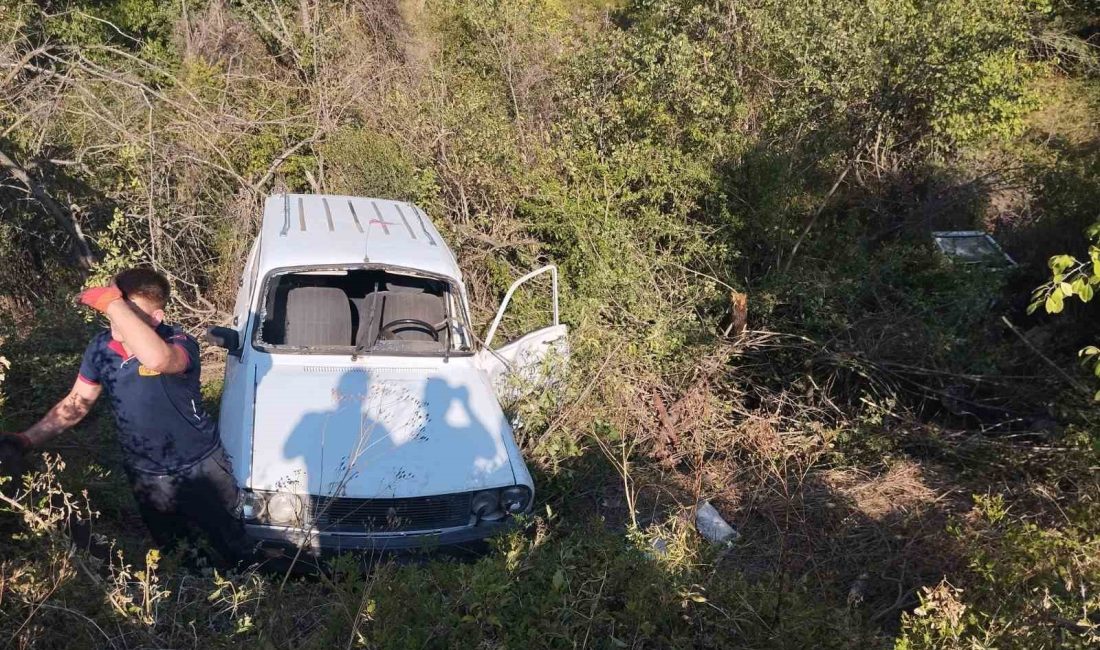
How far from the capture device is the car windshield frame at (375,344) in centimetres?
462

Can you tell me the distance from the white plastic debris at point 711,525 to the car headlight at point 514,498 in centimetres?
97

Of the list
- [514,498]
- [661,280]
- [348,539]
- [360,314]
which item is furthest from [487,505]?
[661,280]

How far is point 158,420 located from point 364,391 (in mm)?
1239

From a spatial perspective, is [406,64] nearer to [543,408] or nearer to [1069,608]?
[543,408]

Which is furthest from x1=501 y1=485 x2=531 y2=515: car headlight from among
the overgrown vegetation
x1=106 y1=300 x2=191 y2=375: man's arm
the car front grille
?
x1=106 y1=300 x2=191 y2=375: man's arm

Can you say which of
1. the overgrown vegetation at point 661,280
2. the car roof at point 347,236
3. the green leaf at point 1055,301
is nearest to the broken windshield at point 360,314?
the car roof at point 347,236

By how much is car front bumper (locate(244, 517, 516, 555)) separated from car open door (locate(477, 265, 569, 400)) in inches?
55.3

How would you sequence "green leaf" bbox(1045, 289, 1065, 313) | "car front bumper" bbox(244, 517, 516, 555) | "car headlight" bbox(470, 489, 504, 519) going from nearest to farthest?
"green leaf" bbox(1045, 289, 1065, 313), "car front bumper" bbox(244, 517, 516, 555), "car headlight" bbox(470, 489, 504, 519)

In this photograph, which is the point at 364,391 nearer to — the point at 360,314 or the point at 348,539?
the point at 360,314

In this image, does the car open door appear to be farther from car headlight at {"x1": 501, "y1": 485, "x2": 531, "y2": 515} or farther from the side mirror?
the side mirror

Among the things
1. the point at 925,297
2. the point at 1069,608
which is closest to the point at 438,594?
the point at 1069,608

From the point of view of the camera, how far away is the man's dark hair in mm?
3240

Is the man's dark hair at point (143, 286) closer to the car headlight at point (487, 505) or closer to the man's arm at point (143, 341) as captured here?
the man's arm at point (143, 341)

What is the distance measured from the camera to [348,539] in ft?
11.8
